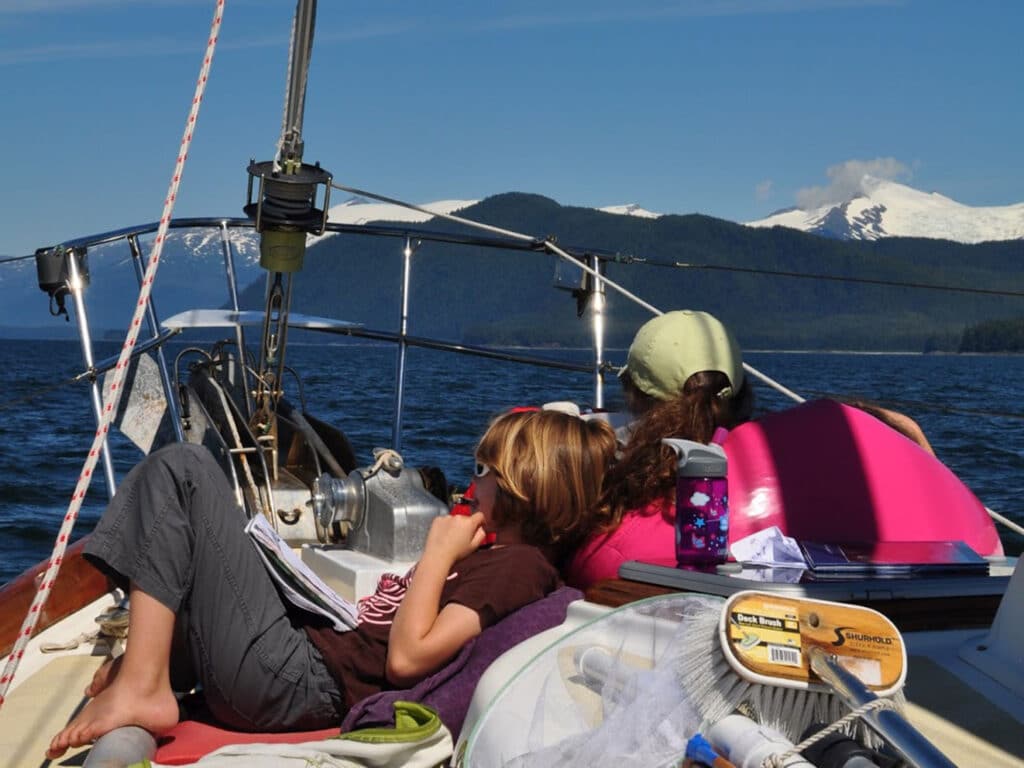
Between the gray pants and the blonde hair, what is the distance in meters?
0.35

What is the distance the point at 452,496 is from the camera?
351cm

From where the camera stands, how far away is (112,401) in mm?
1806

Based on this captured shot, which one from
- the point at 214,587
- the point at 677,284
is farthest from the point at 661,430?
the point at 677,284

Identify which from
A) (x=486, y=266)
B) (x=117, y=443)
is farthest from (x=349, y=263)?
(x=117, y=443)

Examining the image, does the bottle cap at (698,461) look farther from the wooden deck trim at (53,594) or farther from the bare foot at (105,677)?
the wooden deck trim at (53,594)

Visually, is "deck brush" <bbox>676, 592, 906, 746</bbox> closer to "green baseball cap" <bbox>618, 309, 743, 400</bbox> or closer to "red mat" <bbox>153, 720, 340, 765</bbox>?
"red mat" <bbox>153, 720, 340, 765</bbox>

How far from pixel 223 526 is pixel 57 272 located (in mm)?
1854

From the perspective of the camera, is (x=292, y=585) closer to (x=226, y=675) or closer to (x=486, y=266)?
(x=226, y=675)

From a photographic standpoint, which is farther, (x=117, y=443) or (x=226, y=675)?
(x=117, y=443)

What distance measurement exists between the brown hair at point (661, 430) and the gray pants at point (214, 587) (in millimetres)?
528

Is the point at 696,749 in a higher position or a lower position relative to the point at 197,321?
lower

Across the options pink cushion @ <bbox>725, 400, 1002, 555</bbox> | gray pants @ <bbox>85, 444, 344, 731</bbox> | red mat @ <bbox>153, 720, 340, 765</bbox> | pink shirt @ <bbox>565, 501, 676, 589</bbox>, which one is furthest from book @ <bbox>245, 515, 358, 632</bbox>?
pink cushion @ <bbox>725, 400, 1002, 555</bbox>

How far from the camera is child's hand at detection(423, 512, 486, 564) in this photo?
1727 mm

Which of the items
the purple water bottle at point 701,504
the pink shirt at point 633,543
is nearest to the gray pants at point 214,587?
the pink shirt at point 633,543
